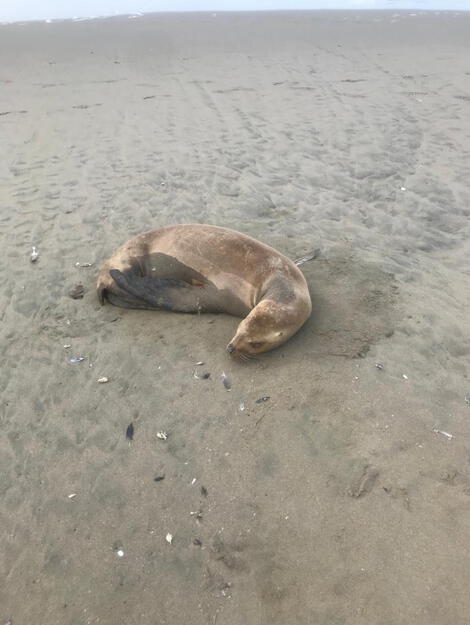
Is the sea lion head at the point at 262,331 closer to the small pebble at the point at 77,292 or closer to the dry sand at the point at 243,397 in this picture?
the dry sand at the point at 243,397

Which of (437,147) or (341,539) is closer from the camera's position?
(341,539)

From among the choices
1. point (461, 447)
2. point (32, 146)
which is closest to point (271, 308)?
Answer: point (461, 447)

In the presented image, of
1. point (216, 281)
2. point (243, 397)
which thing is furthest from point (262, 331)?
point (216, 281)

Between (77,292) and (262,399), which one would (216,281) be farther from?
(77,292)

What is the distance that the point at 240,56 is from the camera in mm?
13438

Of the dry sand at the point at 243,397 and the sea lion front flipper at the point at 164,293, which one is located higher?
the sea lion front flipper at the point at 164,293

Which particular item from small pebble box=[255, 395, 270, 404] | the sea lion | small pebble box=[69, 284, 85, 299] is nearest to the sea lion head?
the sea lion

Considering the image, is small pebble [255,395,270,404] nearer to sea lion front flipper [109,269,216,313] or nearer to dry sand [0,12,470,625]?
dry sand [0,12,470,625]

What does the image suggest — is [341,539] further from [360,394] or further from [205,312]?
[205,312]

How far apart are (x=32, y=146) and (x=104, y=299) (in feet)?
15.3

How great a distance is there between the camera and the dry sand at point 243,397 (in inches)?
115

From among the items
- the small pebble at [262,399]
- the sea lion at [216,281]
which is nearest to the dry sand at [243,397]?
the small pebble at [262,399]

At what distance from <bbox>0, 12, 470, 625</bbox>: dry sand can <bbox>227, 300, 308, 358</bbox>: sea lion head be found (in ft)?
0.40

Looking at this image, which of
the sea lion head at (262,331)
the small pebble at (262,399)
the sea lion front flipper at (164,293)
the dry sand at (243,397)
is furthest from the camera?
the sea lion front flipper at (164,293)
